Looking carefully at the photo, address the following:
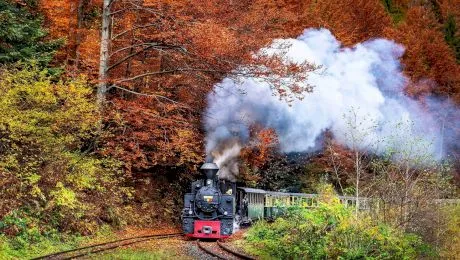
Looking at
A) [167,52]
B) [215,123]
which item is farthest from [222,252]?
[167,52]

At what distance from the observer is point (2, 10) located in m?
18.4

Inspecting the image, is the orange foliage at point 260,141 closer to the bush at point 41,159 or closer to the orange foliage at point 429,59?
the bush at point 41,159

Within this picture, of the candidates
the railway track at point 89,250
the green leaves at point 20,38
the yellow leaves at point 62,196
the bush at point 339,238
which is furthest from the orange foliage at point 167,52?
the bush at point 339,238

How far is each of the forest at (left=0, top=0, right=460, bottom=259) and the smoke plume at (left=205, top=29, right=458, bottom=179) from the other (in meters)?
0.07

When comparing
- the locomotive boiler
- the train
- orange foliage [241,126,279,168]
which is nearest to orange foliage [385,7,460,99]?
orange foliage [241,126,279,168]

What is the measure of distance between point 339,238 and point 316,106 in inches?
524

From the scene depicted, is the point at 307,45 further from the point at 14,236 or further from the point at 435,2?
the point at 435,2

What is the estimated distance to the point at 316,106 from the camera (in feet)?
78.3

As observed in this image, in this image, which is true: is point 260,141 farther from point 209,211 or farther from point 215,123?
Result: point 209,211

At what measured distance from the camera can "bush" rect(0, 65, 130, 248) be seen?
14.3m

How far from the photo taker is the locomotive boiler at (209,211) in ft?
64.0

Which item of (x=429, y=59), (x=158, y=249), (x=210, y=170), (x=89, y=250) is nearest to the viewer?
(x=89, y=250)

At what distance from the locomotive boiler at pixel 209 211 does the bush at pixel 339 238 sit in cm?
681

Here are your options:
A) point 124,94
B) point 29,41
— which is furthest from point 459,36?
point 29,41
